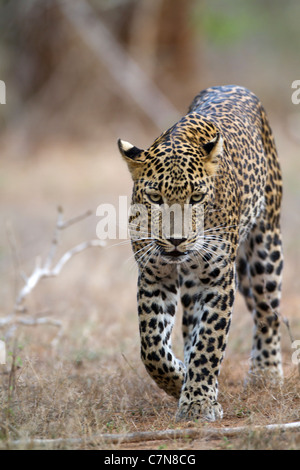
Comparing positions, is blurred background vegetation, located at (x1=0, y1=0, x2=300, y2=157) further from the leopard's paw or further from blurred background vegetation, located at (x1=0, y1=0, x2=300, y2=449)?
the leopard's paw

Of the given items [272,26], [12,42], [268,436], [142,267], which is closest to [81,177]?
[12,42]

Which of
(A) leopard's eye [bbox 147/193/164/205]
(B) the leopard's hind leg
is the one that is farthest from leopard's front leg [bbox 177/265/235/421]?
(B) the leopard's hind leg

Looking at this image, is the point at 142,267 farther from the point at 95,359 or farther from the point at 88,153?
the point at 88,153

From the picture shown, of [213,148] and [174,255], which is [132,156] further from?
[174,255]

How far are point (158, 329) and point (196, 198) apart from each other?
3.57 feet

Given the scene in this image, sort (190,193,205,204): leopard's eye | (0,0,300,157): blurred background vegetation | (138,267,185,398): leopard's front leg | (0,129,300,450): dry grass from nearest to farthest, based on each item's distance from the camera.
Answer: (0,129,300,450): dry grass, (190,193,205,204): leopard's eye, (138,267,185,398): leopard's front leg, (0,0,300,157): blurred background vegetation

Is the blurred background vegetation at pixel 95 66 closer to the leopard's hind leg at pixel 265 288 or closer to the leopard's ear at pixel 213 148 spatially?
the leopard's hind leg at pixel 265 288

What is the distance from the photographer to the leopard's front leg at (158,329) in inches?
228

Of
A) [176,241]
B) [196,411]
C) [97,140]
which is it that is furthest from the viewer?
[97,140]

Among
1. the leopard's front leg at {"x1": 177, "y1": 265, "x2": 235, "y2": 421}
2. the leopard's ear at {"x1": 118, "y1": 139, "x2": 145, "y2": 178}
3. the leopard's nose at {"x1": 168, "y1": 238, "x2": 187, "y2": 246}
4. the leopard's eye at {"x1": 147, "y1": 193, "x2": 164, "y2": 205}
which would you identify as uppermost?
the leopard's ear at {"x1": 118, "y1": 139, "x2": 145, "y2": 178}

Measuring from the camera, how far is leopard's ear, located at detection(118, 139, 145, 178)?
18.4 ft

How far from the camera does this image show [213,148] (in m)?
5.57

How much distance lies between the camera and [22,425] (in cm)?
505

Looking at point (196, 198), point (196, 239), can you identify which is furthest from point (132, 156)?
point (196, 239)
